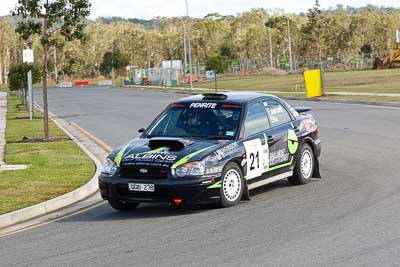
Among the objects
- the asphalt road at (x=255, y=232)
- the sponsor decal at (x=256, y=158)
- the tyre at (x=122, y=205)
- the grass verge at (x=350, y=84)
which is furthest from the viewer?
the grass verge at (x=350, y=84)

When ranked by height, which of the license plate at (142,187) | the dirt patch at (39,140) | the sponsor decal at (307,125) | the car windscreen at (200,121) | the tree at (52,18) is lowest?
the dirt patch at (39,140)

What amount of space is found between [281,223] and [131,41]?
133 m

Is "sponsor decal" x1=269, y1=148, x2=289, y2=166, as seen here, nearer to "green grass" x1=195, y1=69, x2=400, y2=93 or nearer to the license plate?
the license plate

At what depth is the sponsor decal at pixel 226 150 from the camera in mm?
10555

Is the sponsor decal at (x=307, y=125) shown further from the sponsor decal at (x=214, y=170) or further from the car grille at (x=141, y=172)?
the car grille at (x=141, y=172)

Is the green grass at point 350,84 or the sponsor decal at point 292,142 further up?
the green grass at point 350,84

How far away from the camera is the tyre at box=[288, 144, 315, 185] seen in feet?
40.3

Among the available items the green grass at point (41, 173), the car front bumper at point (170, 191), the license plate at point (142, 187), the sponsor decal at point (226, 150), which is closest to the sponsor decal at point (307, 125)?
the sponsor decal at point (226, 150)

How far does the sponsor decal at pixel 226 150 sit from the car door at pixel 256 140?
0.73 feet

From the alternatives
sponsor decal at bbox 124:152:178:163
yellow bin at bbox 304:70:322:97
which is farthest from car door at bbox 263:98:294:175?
yellow bin at bbox 304:70:322:97

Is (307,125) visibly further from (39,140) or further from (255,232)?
(39,140)

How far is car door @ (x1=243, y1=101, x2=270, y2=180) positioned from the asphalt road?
1.39 ft

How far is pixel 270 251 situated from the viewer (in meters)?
7.91

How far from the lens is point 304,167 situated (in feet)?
41.1
